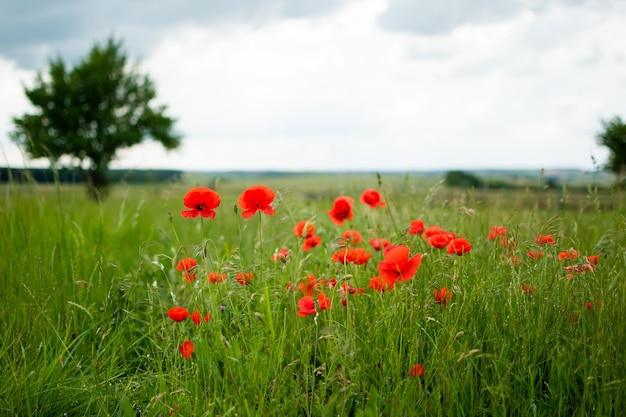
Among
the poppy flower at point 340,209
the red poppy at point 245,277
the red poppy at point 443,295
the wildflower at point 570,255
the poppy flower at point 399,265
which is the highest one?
the poppy flower at point 340,209

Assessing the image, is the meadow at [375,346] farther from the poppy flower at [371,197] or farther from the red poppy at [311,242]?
the poppy flower at [371,197]

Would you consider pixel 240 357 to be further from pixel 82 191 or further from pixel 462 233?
pixel 82 191

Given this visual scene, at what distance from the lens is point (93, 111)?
26312mm

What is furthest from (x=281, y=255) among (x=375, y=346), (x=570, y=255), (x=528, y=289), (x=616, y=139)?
(x=616, y=139)

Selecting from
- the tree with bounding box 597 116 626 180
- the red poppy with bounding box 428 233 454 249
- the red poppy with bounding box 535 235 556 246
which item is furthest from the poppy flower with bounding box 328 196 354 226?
the tree with bounding box 597 116 626 180

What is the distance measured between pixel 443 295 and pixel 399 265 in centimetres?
38

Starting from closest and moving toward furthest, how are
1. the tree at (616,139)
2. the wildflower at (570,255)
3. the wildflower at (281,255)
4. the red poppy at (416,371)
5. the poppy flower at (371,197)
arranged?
1. the red poppy at (416,371)
2. the wildflower at (281,255)
3. the wildflower at (570,255)
4. the poppy flower at (371,197)
5. the tree at (616,139)

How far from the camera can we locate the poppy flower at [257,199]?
2.01 metres

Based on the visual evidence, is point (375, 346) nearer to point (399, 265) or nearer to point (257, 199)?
point (399, 265)

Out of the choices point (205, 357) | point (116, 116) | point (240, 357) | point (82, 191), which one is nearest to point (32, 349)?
point (205, 357)

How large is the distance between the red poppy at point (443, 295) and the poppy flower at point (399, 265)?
327 millimetres

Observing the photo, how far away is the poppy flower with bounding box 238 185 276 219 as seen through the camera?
201 cm

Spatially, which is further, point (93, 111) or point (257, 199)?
point (93, 111)

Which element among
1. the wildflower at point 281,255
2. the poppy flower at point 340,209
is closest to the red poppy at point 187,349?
the wildflower at point 281,255
